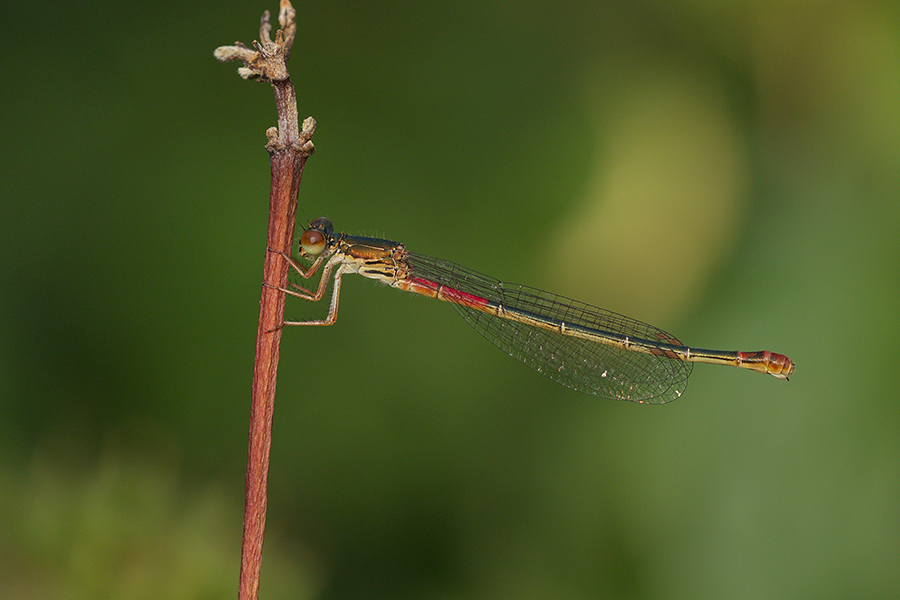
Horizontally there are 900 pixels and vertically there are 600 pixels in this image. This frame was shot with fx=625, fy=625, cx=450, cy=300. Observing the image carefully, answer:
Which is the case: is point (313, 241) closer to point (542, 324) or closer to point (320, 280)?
point (320, 280)

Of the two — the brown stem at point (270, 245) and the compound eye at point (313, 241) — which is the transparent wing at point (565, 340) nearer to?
the compound eye at point (313, 241)

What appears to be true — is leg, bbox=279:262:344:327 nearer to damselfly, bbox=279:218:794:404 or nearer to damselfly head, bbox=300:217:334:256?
damselfly, bbox=279:218:794:404

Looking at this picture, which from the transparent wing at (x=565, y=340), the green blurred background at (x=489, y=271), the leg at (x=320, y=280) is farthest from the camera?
the transparent wing at (x=565, y=340)

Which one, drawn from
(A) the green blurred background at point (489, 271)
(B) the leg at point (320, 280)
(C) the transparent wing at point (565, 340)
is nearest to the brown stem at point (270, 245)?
(B) the leg at point (320, 280)

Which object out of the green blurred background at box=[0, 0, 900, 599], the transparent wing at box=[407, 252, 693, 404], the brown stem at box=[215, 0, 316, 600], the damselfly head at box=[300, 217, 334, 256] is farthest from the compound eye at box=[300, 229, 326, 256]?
the brown stem at box=[215, 0, 316, 600]

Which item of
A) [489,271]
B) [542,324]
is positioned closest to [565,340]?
[542,324]

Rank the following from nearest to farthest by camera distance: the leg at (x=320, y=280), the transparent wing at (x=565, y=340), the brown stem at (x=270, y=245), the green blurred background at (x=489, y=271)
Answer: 1. the brown stem at (x=270, y=245)
2. the leg at (x=320, y=280)
3. the green blurred background at (x=489, y=271)
4. the transparent wing at (x=565, y=340)

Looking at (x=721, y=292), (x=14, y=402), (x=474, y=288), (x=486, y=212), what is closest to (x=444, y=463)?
(x=474, y=288)
